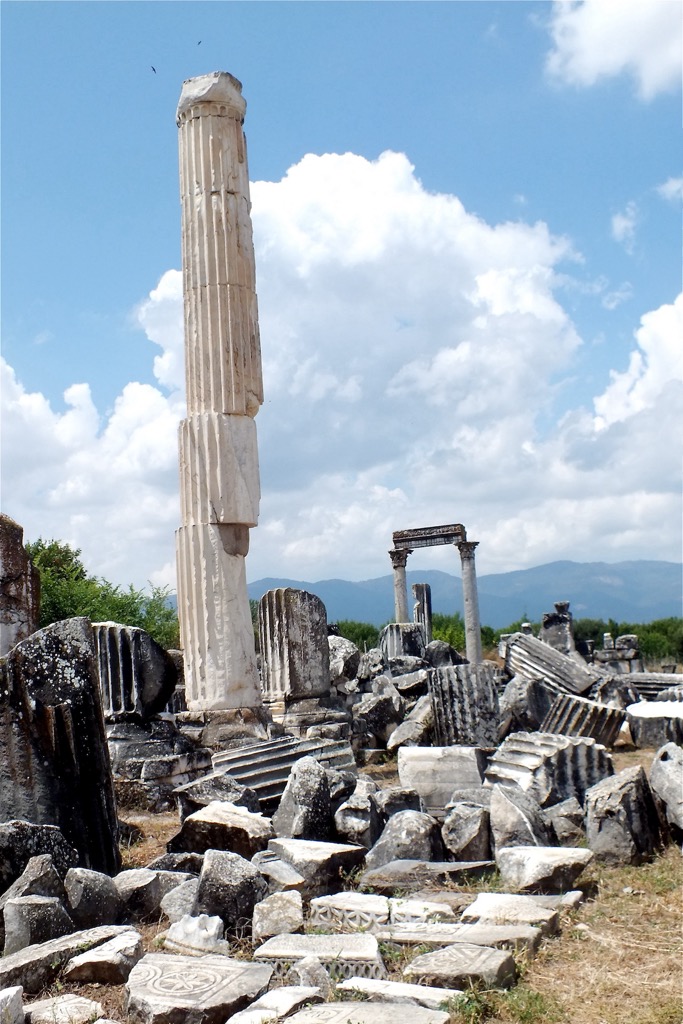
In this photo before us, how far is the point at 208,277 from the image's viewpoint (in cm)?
965

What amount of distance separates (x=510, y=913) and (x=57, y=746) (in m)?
2.62

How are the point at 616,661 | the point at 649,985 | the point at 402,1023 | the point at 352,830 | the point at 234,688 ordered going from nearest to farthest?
the point at 402,1023
the point at 649,985
the point at 352,830
the point at 234,688
the point at 616,661

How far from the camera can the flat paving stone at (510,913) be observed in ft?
14.1

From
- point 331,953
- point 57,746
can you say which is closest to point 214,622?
point 57,746

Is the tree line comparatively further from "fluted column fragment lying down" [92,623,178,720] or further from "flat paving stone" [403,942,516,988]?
"flat paving stone" [403,942,516,988]

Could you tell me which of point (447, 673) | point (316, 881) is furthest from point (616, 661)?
point (316, 881)

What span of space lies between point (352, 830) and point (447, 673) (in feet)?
13.1

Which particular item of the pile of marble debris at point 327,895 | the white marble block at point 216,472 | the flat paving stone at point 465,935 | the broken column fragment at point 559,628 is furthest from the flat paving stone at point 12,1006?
the broken column fragment at point 559,628

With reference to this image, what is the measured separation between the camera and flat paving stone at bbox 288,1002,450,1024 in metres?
3.18

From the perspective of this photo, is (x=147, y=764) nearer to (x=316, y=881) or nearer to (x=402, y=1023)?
(x=316, y=881)

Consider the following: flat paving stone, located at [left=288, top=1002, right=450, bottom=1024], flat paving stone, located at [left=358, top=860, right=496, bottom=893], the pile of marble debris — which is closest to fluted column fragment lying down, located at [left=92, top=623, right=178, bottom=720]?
the pile of marble debris

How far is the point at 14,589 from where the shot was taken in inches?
348

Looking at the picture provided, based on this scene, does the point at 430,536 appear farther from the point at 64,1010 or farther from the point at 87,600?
the point at 64,1010

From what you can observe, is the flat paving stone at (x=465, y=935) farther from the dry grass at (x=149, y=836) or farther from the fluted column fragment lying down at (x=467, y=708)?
the fluted column fragment lying down at (x=467, y=708)
